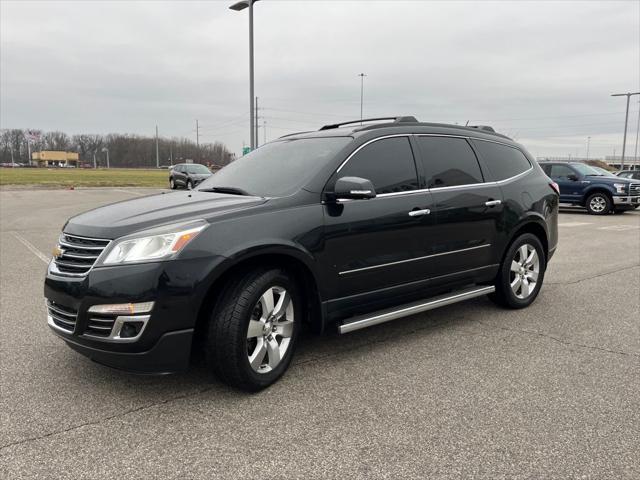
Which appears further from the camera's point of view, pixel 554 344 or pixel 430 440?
pixel 554 344

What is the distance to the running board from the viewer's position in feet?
12.3

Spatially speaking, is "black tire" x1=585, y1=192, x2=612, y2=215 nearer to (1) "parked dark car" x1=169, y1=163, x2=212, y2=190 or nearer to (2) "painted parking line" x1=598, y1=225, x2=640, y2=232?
(2) "painted parking line" x1=598, y1=225, x2=640, y2=232

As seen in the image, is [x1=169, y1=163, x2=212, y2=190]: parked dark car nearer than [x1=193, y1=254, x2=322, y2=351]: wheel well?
No

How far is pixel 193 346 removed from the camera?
133 inches

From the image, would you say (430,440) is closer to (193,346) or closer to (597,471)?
(597,471)

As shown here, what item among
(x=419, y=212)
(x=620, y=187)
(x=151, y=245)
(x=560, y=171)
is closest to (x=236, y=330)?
(x=151, y=245)

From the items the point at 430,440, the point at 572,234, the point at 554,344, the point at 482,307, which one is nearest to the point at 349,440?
the point at 430,440

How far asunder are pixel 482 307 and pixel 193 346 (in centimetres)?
326

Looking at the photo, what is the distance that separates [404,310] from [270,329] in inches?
47.6

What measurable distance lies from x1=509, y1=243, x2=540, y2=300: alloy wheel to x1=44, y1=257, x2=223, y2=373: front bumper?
3.36 m

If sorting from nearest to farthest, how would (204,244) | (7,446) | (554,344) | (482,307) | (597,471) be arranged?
(597,471) → (7,446) → (204,244) → (554,344) → (482,307)

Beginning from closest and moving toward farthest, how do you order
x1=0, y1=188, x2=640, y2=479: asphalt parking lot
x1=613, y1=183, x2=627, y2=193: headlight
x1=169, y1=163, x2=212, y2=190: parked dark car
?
x1=0, y1=188, x2=640, y2=479: asphalt parking lot → x1=613, y1=183, x2=627, y2=193: headlight → x1=169, y1=163, x2=212, y2=190: parked dark car

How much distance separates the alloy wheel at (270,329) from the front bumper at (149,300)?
1.35 feet

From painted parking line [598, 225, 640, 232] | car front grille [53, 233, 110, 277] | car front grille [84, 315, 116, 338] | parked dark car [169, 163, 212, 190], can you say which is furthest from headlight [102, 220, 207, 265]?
parked dark car [169, 163, 212, 190]
